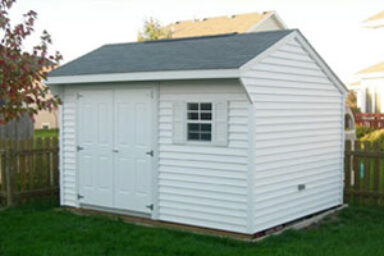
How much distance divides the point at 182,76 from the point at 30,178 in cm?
450

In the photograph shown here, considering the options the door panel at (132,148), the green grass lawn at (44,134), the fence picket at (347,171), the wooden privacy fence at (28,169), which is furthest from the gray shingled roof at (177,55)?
the green grass lawn at (44,134)

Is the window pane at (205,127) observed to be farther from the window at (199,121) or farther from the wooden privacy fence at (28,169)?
the wooden privacy fence at (28,169)

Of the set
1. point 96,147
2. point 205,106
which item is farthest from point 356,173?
point 96,147

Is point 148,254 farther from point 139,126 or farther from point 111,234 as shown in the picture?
point 139,126

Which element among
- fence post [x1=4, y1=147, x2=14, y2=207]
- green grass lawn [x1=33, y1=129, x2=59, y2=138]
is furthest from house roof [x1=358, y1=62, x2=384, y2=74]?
fence post [x1=4, y1=147, x2=14, y2=207]

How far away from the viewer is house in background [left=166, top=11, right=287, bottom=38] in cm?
3061

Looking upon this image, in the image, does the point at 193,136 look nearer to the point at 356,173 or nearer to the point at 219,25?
the point at 356,173

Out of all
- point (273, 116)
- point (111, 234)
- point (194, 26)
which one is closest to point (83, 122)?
point (111, 234)

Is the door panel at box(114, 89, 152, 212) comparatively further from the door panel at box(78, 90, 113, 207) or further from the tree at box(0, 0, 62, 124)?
the tree at box(0, 0, 62, 124)

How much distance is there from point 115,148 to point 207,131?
1900 mm

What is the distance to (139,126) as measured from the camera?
9.32 metres

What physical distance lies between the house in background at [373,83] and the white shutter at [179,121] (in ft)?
56.4

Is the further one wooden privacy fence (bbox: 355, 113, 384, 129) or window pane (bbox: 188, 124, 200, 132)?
wooden privacy fence (bbox: 355, 113, 384, 129)

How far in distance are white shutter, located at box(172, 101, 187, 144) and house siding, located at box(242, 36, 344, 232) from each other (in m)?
1.21
